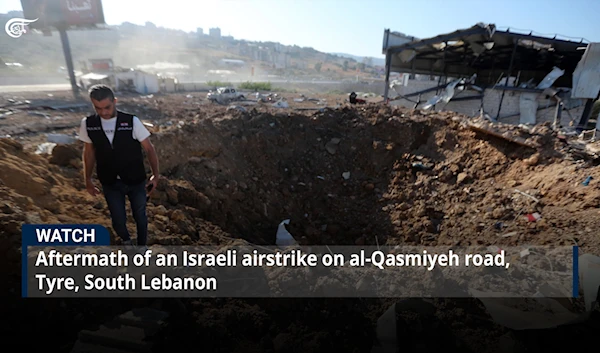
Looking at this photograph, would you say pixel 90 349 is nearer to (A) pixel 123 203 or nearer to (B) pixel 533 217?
(A) pixel 123 203

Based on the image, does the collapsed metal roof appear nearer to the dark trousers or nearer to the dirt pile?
the dirt pile

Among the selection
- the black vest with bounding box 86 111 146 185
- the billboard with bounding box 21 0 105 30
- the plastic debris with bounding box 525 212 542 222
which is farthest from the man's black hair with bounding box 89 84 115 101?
the billboard with bounding box 21 0 105 30

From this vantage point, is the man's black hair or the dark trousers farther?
the dark trousers

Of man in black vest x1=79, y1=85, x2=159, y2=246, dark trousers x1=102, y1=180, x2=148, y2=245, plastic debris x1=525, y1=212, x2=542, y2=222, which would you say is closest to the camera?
man in black vest x1=79, y1=85, x2=159, y2=246

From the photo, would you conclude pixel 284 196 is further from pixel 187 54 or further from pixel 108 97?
pixel 187 54

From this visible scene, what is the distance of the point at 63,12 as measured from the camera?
19.1 meters

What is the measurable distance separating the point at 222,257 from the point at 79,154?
332 cm

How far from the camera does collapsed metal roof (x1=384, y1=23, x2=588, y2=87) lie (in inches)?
450

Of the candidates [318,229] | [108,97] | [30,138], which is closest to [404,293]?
[318,229]

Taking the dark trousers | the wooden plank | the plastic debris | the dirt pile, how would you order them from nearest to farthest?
the wooden plank < the dirt pile < the dark trousers < the plastic debris

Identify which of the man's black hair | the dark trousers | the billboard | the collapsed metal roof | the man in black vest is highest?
the billboard

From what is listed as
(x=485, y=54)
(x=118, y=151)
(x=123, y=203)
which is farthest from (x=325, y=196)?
(x=485, y=54)
